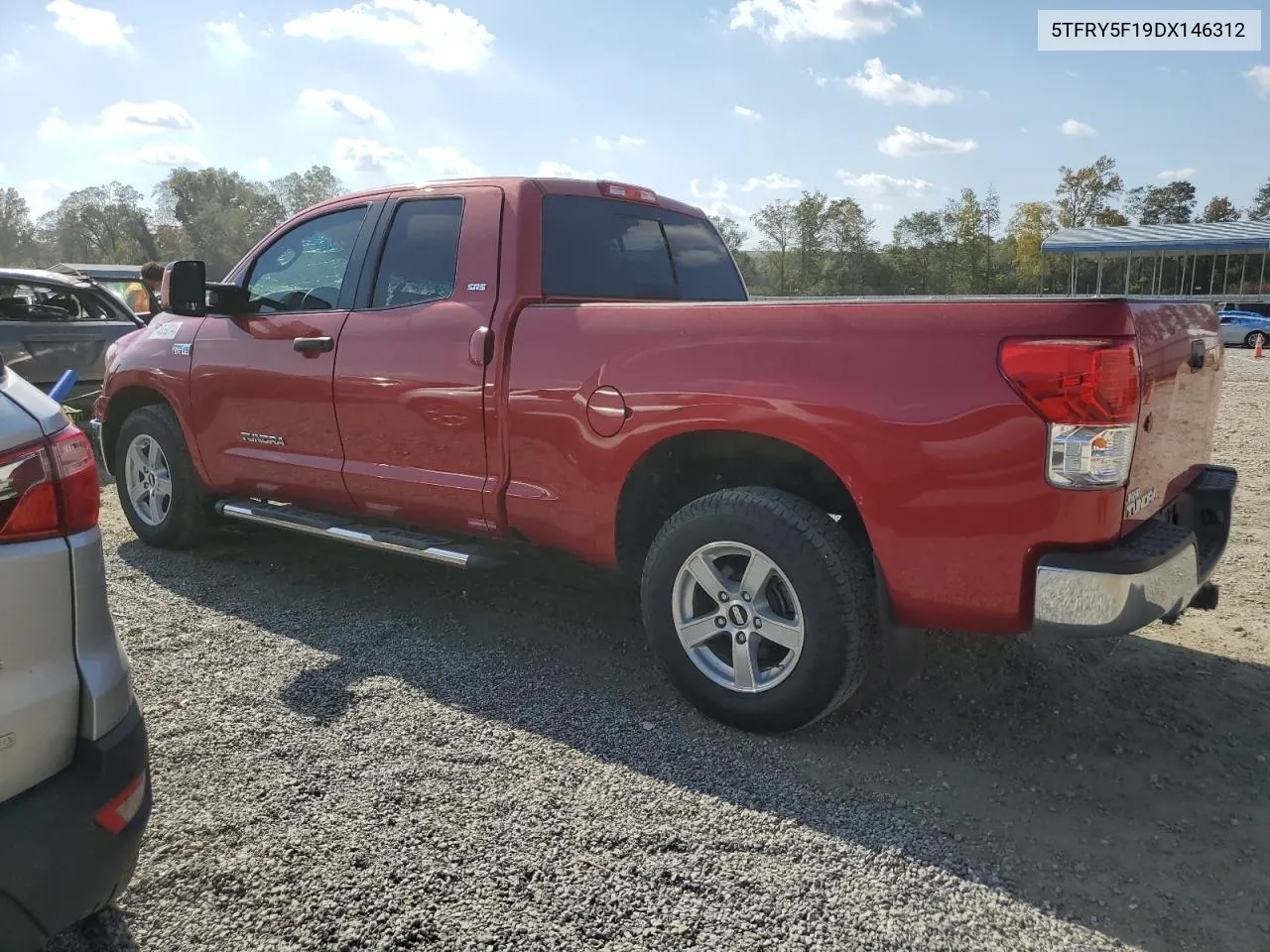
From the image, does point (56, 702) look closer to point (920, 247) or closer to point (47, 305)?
point (47, 305)

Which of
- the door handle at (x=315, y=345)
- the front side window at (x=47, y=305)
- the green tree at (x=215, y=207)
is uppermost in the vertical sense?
the green tree at (x=215, y=207)

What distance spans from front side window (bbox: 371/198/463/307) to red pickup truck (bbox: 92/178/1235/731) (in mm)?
14

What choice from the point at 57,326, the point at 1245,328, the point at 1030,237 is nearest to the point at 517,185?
the point at 57,326

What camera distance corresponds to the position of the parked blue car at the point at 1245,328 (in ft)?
99.5

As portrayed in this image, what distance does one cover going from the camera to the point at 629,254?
168 inches

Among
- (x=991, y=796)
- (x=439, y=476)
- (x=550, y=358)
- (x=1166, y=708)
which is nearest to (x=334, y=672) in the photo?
(x=439, y=476)

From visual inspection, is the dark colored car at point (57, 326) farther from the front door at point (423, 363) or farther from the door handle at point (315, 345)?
the front door at point (423, 363)

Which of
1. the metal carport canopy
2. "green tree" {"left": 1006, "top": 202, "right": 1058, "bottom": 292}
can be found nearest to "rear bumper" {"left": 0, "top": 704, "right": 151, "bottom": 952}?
the metal carport canopy

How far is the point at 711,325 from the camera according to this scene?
306cm

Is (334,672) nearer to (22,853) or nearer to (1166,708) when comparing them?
(22,853)

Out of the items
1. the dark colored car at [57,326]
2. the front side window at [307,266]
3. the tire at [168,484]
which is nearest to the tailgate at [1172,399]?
the front side window at [307,266]

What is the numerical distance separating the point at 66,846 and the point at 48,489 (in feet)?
2.27

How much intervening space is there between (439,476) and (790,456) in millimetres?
1554

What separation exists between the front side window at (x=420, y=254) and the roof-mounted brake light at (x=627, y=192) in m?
0.68
